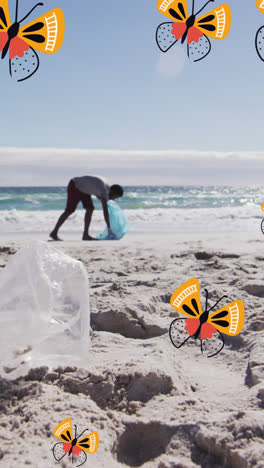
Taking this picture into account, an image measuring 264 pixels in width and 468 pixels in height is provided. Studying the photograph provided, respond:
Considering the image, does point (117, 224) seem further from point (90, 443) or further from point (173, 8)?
point (90, 443)

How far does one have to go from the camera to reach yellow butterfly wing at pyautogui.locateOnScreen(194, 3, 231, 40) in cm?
188

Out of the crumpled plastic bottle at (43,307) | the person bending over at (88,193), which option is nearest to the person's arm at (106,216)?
the person bending over at (88,193)

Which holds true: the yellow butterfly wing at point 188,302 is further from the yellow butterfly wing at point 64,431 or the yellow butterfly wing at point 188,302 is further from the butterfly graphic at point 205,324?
the yellow butterfly wing at point 64,431

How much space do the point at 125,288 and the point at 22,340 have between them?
3.24ft

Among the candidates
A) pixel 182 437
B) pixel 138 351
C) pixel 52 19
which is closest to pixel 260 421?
pixel 182 437

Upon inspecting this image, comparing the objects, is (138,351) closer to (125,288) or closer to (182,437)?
(182,437)

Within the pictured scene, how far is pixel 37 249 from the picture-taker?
60.7 inches

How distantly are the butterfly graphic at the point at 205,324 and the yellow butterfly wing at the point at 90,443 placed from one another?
70 centimetres

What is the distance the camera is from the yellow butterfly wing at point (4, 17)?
5.70 feet

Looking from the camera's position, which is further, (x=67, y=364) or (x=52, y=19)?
(x=52, y=19)

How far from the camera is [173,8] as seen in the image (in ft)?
6.12

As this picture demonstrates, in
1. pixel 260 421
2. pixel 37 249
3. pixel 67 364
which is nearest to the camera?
pixel 260 421

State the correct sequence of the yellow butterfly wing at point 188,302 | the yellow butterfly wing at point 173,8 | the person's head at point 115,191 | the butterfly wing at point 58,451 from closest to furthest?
the butterfly wing at point 58,451 → the yellow butterfly wing at point 188,302 → the yellow butterfly wing at point 173,8 → the person's head at point 115,191

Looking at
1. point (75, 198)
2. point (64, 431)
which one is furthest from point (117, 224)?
point (64, 431)
